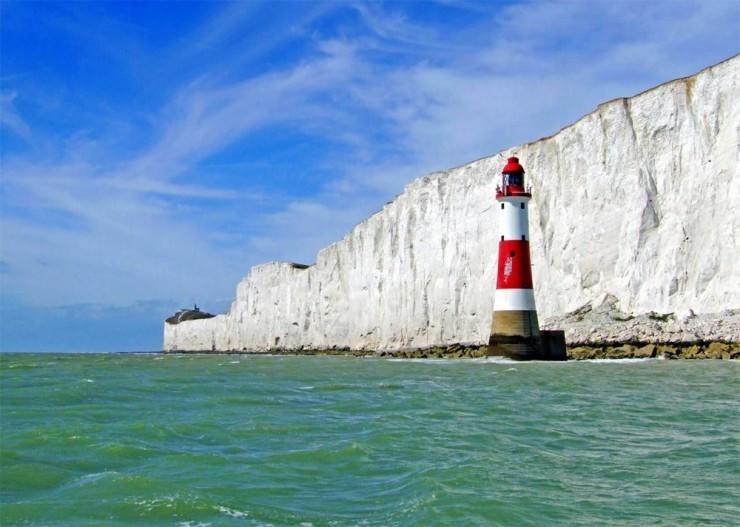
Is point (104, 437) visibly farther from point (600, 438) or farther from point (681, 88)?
point (681, 88)

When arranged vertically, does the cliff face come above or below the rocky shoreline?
above

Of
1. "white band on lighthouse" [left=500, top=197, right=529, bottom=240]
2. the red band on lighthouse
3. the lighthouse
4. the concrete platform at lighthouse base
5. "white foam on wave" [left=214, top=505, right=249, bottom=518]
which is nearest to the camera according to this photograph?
"white foam on wave" [left=214, top=505, right=249, bottom=518]

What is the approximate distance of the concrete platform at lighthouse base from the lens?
22188 mm

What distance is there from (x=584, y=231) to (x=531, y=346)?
6687mm

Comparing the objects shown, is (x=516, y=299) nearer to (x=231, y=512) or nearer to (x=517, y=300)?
(x=517, y=300)

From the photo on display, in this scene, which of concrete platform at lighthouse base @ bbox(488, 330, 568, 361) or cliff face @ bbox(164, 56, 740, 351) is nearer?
concrete platform at lighthouse base @ bbox(488, 330, 568, 361)

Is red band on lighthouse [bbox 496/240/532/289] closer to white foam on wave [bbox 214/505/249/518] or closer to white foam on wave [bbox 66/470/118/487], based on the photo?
white foam on wave [bbox 66/470/118/487]

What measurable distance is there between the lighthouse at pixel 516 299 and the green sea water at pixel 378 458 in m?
8.95

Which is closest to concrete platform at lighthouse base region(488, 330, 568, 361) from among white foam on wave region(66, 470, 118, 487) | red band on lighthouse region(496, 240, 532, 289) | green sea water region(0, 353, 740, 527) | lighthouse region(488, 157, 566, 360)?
lighthouse region(488, 157, 566, 360)

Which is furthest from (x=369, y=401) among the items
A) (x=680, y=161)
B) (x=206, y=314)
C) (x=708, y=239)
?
(x=206, y=314)

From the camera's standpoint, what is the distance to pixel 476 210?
3197 centimetres

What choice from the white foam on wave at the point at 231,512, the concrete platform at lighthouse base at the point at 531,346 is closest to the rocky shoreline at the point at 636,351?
the concrete platform at lighthouse base at the point at 531,346

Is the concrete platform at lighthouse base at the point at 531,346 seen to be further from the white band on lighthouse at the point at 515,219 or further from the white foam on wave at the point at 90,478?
the white foam on wave at the point at 90,478

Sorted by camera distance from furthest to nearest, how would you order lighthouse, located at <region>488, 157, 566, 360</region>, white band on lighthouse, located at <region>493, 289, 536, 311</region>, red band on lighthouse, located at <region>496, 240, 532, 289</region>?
red band on lighthouse, located at <region>496, 240, 532, 289</region> → white band on lighthouse, located at <region>493, 289, 536, 311</region> → lighthouse, located at <region>488, 157, 566, 360</region>
